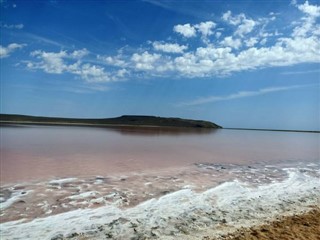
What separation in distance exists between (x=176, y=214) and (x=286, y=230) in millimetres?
2283

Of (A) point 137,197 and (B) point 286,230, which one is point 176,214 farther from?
(B) point 286,230

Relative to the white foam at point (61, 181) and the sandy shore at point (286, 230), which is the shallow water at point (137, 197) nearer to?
the white foam at point (61, 181)

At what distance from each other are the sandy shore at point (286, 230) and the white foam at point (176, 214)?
0.44 meters

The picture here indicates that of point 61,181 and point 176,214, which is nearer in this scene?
point 176,214

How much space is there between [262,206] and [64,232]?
15.5 ft

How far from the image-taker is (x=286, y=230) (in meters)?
5.69

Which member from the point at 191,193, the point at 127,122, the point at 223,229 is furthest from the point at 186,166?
the point at 127,122

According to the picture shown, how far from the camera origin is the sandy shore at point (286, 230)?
5.34 metres

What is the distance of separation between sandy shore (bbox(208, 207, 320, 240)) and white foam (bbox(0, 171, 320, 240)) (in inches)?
17.4

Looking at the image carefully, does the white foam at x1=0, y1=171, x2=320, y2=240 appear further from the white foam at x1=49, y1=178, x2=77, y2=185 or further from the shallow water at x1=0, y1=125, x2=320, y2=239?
the white foam at x1=49, y1=178, x2=77, y2=185

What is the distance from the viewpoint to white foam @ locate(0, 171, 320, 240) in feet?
18.6

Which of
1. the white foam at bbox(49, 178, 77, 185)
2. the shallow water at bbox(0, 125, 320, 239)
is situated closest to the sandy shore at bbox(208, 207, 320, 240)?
the shallow water at bbox(0, 125, 320, 239)

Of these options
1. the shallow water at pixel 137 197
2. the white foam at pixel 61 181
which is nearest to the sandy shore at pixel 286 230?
the shallow water at pixel 137 197

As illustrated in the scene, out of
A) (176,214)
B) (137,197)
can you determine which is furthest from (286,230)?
(137,197)
